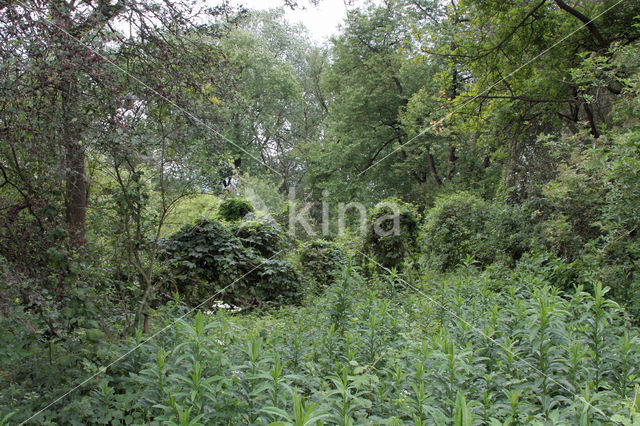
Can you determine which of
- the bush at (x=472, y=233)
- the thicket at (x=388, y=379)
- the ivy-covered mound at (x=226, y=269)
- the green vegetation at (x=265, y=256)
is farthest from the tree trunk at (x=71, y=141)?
the bush at (x=472, y=233)

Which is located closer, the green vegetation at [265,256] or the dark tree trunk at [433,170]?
the green vegetation at [265,256]

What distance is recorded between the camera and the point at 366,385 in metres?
2.45

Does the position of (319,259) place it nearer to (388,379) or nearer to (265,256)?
(265,256)

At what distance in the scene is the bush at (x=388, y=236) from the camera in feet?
27.7

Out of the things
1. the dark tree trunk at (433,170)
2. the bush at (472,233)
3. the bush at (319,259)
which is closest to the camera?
the bush at (472,233)

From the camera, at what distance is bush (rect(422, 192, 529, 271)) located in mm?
6926

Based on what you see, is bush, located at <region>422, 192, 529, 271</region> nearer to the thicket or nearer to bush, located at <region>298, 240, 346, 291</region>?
bush, located at <region>298, 240, 346, 291</region>

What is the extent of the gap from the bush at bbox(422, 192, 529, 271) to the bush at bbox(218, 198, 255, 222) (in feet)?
13.3

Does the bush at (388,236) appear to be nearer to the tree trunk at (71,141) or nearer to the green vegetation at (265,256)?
the green vegetation at (265,256)

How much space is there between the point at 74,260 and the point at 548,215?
658 centimetres

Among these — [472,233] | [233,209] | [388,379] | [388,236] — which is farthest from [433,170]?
[388,379]

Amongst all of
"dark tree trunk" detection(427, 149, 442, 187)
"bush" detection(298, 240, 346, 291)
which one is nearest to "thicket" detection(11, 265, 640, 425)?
"bush" detection(298, 240, 346, 291)

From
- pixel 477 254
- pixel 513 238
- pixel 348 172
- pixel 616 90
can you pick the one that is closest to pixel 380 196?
pixel 348 172

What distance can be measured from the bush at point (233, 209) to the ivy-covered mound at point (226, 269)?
1320mm
